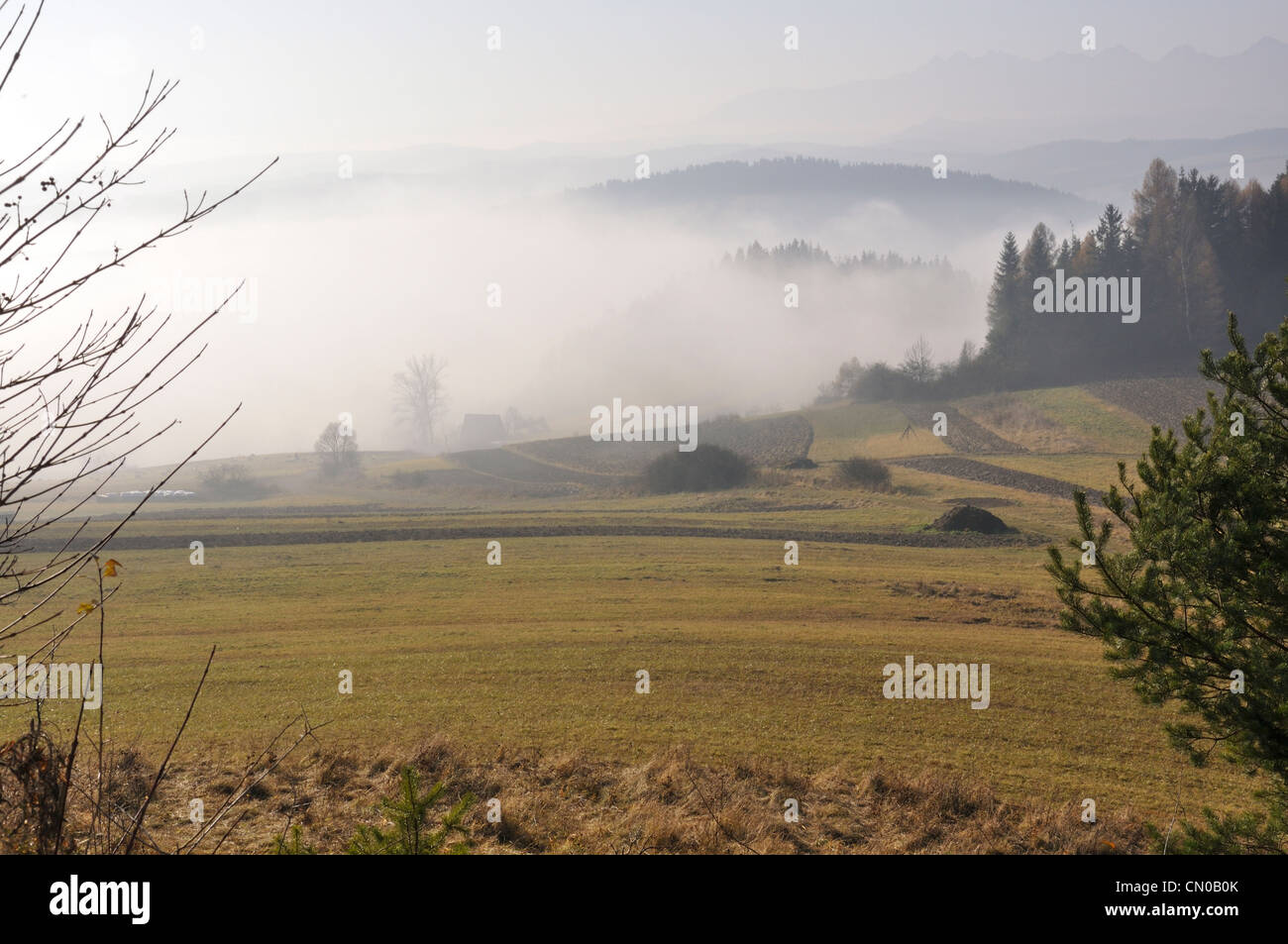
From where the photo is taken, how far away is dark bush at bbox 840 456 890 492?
63219 mm

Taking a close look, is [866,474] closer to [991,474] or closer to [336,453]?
[991,474]

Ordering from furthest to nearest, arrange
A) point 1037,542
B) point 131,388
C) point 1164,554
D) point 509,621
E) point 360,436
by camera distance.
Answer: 1. point 360,436
2. point 1037,542
3. point 509,621
4. point 1164,554
5. point 131,388

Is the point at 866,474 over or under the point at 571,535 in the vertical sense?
over

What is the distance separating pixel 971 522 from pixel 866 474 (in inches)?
803

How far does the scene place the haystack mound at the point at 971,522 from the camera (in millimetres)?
43688

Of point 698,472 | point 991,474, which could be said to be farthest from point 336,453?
point 991,474

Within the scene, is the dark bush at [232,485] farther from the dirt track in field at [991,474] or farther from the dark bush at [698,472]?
the dirt track in field at [991,474]

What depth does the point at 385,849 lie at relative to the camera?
219 inches

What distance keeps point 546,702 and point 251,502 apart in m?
84.8

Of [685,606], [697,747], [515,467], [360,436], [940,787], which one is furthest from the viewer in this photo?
[360,436]

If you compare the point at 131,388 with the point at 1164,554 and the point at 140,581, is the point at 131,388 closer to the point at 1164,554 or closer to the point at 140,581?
the point at 1164,554

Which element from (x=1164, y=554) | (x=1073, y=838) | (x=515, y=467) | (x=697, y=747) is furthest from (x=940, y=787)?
(x=515, y=467)

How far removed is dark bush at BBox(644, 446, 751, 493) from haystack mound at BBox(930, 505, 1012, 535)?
27.2 metres

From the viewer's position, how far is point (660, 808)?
1068cm
